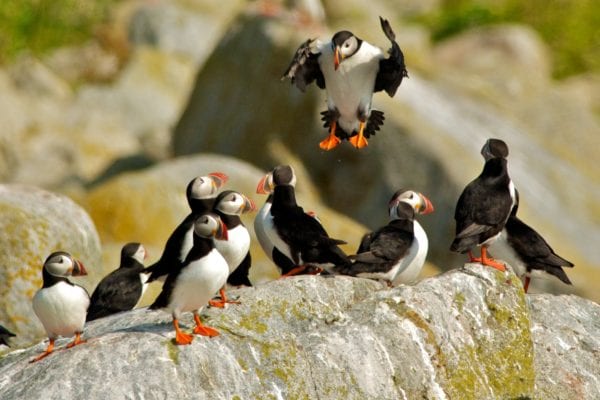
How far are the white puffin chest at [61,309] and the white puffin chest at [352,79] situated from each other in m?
3.18

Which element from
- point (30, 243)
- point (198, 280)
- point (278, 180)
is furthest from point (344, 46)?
point (30, 243)

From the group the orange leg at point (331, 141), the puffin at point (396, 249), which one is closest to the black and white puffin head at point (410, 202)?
the puffin at point (396, 249)

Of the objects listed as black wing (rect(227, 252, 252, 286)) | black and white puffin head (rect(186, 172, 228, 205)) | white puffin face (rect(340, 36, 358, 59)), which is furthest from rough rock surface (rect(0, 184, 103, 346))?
white puffin face (rect(340, 36, 358, 59))

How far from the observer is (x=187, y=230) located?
10039mm

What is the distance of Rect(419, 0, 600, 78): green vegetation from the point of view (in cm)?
3281

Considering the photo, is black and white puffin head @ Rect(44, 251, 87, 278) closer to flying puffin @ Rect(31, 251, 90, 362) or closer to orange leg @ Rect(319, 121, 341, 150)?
flying puffin @ Rect(31, 251, 90, 362)

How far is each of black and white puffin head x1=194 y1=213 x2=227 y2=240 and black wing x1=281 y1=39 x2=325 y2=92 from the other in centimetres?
260

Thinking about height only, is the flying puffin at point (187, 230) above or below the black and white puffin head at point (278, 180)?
below

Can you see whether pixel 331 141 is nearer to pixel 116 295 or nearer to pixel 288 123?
pixel 116 295

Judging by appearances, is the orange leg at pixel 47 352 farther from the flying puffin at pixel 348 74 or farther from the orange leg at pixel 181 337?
the flying puffin at pixel 348 74

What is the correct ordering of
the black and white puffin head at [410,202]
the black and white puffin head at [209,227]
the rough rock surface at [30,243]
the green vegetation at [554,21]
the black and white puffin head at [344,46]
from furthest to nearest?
the green vegetation at [554,21] → the rough rock surface at [30,243] → the black and white puffin head at [344,46] → the black and white puffin head at [410,202] → the black and white puffin head at [209,227]

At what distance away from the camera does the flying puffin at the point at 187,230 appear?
9.87 metres

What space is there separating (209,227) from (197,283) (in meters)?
0.38

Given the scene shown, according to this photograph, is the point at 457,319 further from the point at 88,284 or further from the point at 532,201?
the point at 532,201
